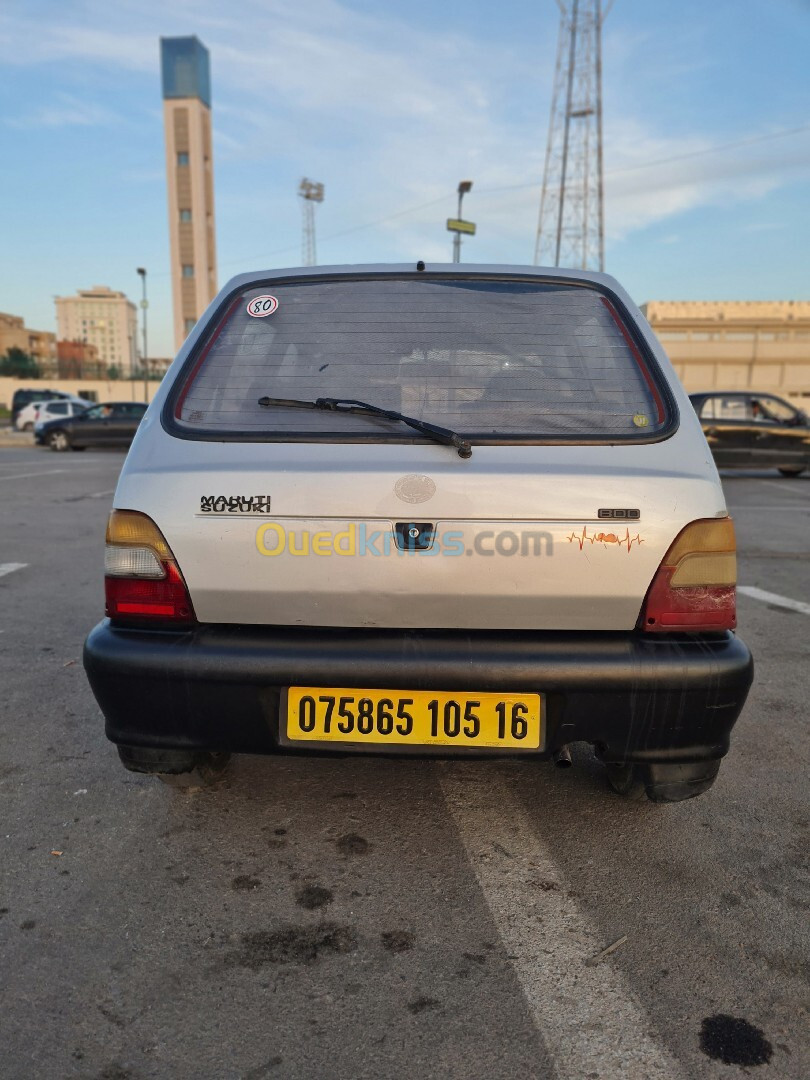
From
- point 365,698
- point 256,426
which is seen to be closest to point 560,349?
point 256,426

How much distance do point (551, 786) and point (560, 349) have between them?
4.72ft

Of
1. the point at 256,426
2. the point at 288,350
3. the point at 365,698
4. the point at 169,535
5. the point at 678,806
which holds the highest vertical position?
the point at 288,350

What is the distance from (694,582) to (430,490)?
0.71 metres

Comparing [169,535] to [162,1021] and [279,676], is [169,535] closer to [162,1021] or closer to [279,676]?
[279,676]

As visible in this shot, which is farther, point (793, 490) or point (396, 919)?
point (793, 490)

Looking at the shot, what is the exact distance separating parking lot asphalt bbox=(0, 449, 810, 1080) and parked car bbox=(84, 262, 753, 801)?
254mm

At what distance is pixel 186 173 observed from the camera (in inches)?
2963

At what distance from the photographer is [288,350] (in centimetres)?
238

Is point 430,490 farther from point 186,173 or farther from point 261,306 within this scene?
point 186,173

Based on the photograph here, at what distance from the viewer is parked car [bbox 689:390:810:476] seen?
1434 cm

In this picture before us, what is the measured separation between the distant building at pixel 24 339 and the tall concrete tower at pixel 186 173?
30755mm
